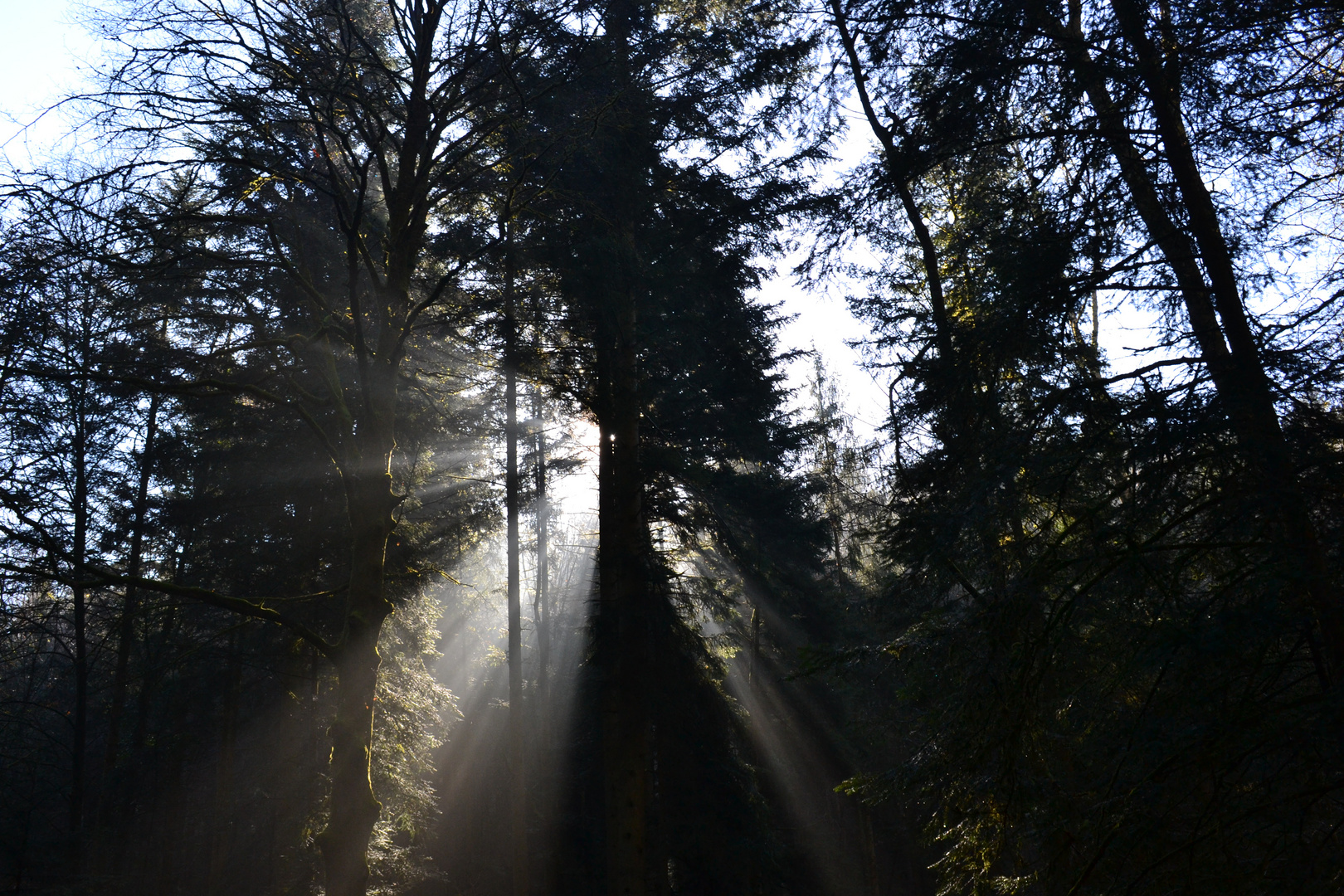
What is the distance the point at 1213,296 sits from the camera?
4.23 m

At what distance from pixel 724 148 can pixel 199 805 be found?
15127mm

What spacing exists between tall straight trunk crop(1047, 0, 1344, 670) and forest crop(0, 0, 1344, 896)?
0.10ft

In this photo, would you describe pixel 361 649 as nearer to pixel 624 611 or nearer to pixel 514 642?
pixel 624 611

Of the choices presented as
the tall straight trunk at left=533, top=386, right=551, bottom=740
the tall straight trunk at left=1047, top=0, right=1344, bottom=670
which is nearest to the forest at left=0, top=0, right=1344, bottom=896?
the tall straight trunk at left=1047, top=0, right=1344, bottom=670

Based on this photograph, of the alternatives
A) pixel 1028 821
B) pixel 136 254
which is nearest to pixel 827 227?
pixel 1028 821

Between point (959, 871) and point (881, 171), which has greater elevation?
point (881, 171)

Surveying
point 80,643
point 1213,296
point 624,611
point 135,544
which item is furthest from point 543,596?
point 1213,296

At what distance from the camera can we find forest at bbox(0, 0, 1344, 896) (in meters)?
3.48

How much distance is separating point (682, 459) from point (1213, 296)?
6.19 meters

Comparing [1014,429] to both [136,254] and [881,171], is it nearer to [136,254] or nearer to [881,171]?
[881,171]

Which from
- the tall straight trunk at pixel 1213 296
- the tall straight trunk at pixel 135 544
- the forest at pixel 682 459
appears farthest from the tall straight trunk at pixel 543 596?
the tall straight trunk at pixel 1213 296

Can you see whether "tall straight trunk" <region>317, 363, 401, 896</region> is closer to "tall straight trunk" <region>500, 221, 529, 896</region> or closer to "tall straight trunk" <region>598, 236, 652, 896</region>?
"tall straight trunk" <region>598, 236, 652, 896</region>

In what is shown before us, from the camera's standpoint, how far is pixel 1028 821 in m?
4.44

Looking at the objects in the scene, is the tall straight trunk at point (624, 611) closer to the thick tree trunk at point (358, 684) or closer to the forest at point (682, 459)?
the forest at point (682, 459)
